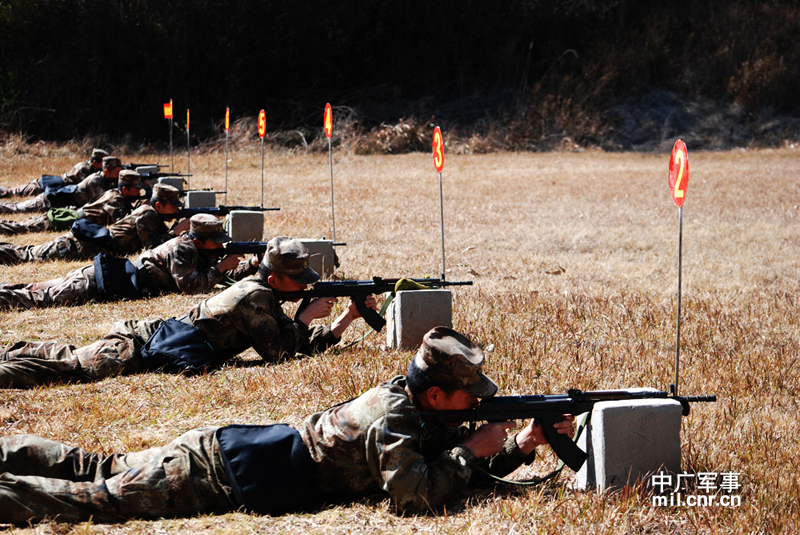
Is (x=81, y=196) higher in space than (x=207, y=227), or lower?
higher

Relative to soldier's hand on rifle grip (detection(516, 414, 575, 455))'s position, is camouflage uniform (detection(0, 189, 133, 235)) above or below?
above

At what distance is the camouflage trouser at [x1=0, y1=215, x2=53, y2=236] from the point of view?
14.0 metres

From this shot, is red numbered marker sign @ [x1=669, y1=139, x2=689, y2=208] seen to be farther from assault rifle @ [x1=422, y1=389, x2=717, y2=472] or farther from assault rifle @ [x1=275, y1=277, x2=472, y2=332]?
assault rifle @ [x1=275, y1=277, x2=472, y2=332]

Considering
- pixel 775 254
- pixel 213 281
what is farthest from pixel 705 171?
pixel 213 281

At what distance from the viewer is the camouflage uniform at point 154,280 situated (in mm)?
8750

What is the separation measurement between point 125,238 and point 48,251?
111cm

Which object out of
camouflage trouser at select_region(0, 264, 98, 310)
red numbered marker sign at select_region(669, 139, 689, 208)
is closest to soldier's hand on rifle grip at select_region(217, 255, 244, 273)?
camouflage trouser at select_region(0, 264, 98, 310)

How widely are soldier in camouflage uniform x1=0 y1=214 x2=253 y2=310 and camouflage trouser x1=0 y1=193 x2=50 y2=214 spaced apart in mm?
8006

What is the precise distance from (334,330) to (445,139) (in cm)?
2367

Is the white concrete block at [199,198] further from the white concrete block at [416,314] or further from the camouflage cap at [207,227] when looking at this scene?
the white concrete block at [416,314]

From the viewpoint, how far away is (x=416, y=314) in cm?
680

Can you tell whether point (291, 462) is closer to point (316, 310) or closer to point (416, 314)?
point (316, 310)

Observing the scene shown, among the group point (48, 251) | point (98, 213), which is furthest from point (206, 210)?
point (98, 213)

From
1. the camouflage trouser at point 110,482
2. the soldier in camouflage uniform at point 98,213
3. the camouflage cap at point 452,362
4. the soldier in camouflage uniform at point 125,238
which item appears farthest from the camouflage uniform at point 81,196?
the camouflage cap at point 452,362
